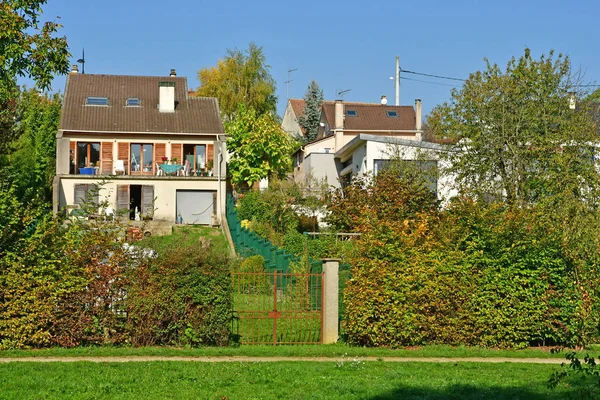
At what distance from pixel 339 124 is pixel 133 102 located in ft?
46.4

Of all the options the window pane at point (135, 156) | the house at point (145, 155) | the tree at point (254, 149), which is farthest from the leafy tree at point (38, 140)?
the tree at point (254, 149)

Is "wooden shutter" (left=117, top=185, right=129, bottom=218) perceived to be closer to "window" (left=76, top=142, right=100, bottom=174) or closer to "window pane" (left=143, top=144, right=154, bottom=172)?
"window" (left=76, top=142, right=100, bottom=174)

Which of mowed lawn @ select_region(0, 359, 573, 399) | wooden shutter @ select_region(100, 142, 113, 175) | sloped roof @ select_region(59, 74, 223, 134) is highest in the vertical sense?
sloped roof @ select_region(59, 74, 223, 134)

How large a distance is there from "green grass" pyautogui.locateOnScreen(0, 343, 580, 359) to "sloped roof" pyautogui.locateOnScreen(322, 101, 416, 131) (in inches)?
1641

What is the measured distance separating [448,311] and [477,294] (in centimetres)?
71

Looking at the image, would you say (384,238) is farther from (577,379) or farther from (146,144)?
(146,144)

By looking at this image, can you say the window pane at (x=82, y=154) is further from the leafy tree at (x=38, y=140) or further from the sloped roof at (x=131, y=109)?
the leafy tree at (x=38, y=140)

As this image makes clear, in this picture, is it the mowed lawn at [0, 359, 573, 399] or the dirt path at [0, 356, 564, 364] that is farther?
the dirt path at [0, 356, 564, 364]

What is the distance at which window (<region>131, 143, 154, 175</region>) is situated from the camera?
47.9 metres

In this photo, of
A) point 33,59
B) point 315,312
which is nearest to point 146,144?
point 33,59

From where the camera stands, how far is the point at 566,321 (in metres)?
17.7

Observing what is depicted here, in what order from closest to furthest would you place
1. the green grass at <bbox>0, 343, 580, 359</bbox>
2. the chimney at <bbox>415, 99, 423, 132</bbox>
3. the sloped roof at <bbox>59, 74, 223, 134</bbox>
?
1. the green grass at <bbox>0, 343, 580, 359</bbox>
2. the sloped roof at <bbox>59, 74, 223, 134</bbox>
3. the chimney at <bbox>415, 99, 423, 132</bbox>

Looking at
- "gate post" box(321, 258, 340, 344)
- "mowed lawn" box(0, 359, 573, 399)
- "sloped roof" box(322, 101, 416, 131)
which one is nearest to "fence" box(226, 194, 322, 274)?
"gate post" box(321, 258, 340, 344)

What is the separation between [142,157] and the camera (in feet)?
158
